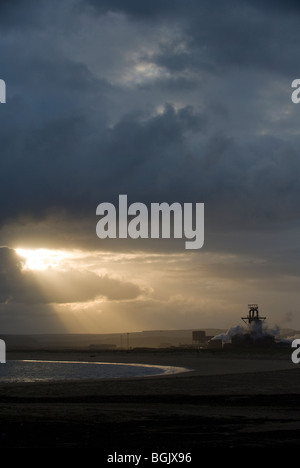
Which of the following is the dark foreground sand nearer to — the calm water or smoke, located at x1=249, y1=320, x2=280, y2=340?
the calm water

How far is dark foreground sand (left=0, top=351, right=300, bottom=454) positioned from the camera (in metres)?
24.0

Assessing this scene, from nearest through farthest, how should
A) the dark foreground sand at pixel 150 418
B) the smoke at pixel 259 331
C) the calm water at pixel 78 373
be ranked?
the dark foreground sand at pixel 150 418 < the calm water at pixel 78 373 < the smoke at pixel 259 331

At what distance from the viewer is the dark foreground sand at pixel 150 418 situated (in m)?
24.0

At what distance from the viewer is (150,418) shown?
31.7 meters

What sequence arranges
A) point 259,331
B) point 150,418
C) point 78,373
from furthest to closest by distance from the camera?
point 259,331
point 78,373
point 150,418

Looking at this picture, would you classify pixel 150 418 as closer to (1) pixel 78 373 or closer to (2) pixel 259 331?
(1) pixel 78 373

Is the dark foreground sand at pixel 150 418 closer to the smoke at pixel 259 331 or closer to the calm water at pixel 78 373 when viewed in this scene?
the calm water at pixel 78 373

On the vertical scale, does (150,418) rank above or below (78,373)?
above

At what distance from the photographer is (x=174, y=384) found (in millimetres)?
57500

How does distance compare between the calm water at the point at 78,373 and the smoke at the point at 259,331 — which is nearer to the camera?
the calm water at the point at 78,373

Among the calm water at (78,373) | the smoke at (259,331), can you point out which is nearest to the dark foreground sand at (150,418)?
the calm water at (78,373)

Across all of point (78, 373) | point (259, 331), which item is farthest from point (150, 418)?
point (259, 331)
